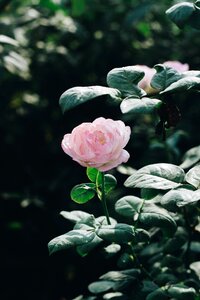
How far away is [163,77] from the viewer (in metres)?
1.24

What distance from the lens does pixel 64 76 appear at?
302 centimetres

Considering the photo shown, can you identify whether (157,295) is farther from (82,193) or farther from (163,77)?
(163,77)

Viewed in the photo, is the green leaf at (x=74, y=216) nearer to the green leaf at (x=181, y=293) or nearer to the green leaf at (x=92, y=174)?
the green leaf at (x=92, y=174)

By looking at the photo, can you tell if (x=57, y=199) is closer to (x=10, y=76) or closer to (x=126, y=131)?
(x=10, y=76)

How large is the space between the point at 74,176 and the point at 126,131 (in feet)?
4.84

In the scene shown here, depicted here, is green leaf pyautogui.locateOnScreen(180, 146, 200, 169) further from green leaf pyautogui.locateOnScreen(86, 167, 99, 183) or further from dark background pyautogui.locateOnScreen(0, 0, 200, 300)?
dark background pyautogui.locateOnScreen(0, 0, 200, 300)

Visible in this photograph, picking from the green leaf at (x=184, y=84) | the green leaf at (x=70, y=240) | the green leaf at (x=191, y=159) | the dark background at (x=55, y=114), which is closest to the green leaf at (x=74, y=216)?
the green leaf at (x=70, y=240)

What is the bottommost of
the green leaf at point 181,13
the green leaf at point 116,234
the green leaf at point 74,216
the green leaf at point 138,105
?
the green leaf at point 74,216

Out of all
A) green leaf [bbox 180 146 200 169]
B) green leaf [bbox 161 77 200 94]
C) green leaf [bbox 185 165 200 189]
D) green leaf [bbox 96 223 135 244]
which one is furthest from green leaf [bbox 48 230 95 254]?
green leaf [bbox 180 146 200 169]

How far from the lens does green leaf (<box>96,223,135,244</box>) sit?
119 cm

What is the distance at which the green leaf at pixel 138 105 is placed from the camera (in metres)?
1.11

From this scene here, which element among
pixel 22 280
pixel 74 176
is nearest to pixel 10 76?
pixel 74 176

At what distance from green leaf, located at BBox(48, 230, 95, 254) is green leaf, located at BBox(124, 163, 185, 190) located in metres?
0.15

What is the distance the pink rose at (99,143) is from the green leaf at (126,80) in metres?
0.08
